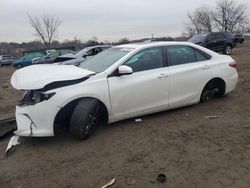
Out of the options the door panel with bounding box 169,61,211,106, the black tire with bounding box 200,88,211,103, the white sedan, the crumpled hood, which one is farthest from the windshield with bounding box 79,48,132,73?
the black tire with bounding box 200,88,211,103

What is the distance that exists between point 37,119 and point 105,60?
70.5 inches

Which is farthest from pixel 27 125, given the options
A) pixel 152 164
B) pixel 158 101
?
pixel 158 101

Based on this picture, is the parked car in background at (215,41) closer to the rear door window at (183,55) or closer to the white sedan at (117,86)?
the white sedan at (117,86)

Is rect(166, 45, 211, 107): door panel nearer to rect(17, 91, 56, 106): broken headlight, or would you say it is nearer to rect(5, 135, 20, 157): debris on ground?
rect(17, 91, 56, 106): broken headlight

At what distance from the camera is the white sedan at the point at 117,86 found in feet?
13.5

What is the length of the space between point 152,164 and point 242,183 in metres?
1.06

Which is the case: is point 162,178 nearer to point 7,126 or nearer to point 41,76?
point 41,76

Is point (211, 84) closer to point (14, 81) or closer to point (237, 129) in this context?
point (237, 129)

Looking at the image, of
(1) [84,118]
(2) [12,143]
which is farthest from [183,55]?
(2) [12,143]

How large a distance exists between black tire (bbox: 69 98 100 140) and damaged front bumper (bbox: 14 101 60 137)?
30 cm

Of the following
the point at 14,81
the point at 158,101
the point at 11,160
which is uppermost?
the point at 14,81

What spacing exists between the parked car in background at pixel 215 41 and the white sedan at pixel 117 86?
1211cm

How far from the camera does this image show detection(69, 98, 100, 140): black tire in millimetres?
4180

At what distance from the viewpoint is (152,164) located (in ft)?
11.5
